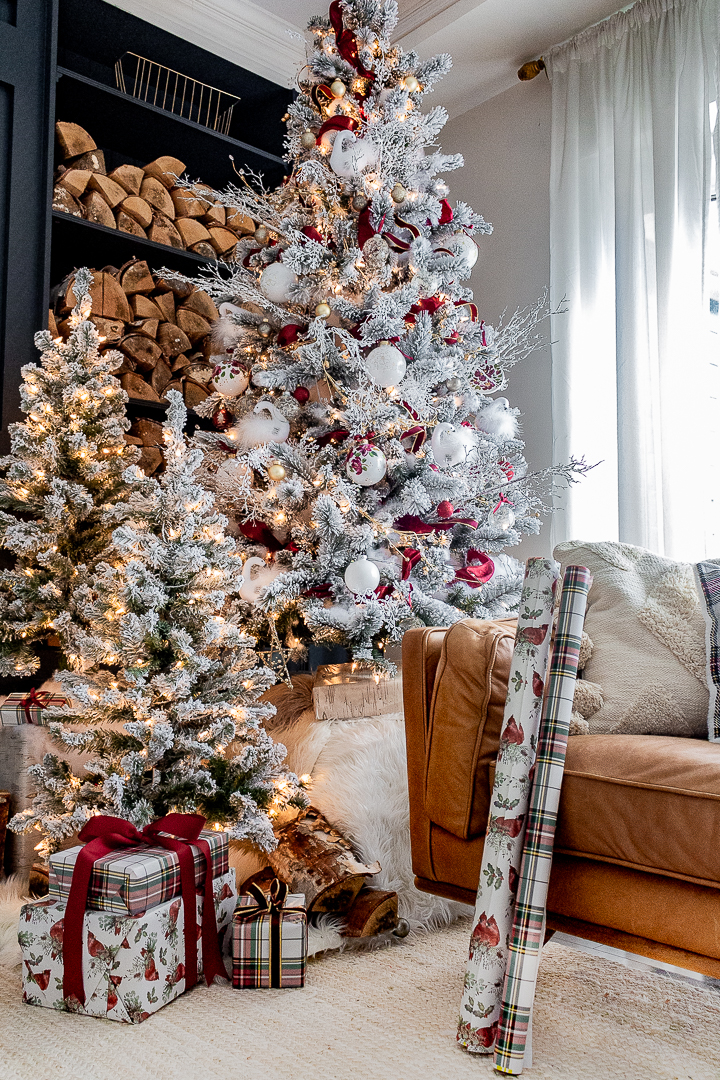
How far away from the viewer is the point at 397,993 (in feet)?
4.70

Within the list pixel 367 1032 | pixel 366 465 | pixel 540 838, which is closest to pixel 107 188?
pixel 366 465

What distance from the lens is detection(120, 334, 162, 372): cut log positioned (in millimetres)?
2785

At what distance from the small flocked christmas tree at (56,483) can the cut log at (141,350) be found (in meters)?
0.44

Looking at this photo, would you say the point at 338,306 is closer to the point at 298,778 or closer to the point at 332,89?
the point at 332,89

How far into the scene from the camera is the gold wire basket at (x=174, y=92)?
3.06 m

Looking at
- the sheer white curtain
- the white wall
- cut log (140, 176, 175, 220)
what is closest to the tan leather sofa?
the sheer white curtain

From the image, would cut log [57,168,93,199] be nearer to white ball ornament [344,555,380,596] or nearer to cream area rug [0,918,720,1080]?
white ball ornament [344,555,380,596]

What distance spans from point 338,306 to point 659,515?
1.16 metres

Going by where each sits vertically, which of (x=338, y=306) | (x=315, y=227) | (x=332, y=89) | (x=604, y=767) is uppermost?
Result: (x=332, y=89)

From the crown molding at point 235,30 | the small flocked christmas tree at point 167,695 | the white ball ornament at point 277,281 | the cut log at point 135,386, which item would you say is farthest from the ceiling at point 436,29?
the small flocked christmas tree at point 167,695

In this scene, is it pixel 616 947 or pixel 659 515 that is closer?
pixel 616 947

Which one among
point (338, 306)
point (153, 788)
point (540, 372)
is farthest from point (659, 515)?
point (153, 788)

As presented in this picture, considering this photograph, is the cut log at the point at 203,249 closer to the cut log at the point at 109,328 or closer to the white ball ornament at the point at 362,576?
the cut log at the point at 109,328

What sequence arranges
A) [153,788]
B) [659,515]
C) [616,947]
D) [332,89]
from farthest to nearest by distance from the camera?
1. [659,515]
2. [332,89]
3. [153,788]
4. [616,947]
